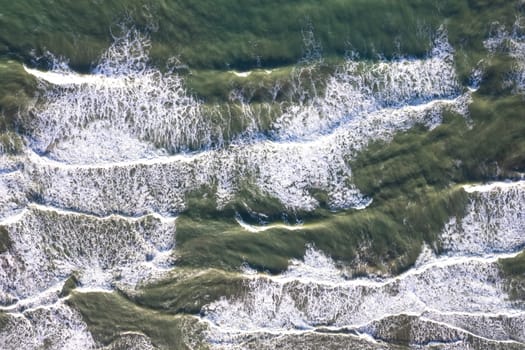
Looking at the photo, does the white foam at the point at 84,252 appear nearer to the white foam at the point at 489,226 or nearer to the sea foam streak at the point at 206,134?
the sea foam streak at the point at 206,134

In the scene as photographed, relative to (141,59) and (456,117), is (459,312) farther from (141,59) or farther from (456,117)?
(141,59)

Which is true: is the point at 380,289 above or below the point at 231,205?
below

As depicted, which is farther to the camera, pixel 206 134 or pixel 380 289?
pixel 380 289

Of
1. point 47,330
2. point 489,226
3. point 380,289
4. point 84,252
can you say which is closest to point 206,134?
point 84,252

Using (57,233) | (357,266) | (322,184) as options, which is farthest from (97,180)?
(357,266)

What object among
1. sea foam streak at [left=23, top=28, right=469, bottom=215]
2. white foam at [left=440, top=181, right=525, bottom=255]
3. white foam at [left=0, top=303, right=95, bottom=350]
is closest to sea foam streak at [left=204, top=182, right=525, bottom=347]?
white foam at [left=440, top=181, right=525, bottom=255]

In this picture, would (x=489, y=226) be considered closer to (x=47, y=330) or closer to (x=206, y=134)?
(x=206, y=134)

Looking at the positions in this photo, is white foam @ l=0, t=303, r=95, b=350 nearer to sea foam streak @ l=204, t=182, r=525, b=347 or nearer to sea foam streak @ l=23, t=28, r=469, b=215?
sea foam streak @ l=23, t=28, r=469, b=215

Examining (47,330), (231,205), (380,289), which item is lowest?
(47,330)

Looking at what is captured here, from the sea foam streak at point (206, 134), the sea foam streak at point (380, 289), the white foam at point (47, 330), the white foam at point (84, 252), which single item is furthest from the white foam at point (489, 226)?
the white foam at point (47, 330)
